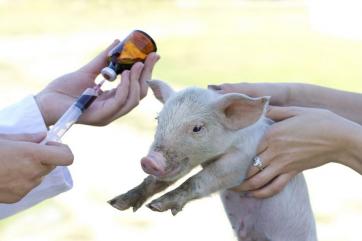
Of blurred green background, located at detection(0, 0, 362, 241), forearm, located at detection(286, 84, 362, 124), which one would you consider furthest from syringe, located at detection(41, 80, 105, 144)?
blurred green background, located at detection(0, 0, 362, 241)

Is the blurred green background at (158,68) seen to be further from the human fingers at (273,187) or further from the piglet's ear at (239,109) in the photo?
the piglet's ear at (239,109)

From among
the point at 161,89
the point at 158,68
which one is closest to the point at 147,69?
the point at 161,89

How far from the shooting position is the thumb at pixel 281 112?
2484 millimetres

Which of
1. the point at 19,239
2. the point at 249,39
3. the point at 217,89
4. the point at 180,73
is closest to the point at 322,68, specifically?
the point at 180,73

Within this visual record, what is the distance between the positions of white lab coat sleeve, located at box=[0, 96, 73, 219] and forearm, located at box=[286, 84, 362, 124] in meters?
0.89

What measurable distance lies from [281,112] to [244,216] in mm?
381

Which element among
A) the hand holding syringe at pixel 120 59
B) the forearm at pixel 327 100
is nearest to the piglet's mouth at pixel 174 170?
the hand holding syringe at pixel 120 59

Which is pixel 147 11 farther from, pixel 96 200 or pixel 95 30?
pixel 96 200

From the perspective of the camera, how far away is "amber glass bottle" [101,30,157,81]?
237 cm

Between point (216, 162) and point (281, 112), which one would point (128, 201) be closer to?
point (216, 162)

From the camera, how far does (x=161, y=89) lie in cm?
248

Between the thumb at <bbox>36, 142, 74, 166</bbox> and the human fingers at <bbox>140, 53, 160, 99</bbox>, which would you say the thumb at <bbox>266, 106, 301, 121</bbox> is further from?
the thumb at <bbox>36, 142, 74, 166</bbox>

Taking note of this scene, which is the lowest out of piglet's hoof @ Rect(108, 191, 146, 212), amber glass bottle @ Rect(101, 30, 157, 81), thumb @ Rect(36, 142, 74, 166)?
piglet's hoof @ Rect(108, 191, 146, 212)

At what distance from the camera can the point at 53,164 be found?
2.06 m
